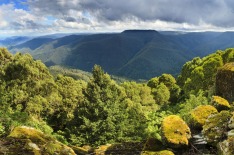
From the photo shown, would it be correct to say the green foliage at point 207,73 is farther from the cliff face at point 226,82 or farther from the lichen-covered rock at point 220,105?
the lichen-covered rock at point 220,105

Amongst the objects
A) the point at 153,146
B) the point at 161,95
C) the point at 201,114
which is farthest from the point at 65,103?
the point at 161,95

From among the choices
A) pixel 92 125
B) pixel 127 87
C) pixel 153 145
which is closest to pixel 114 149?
pixel 153 145

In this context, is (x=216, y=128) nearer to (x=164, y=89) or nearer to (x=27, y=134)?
(x=27, y=134)

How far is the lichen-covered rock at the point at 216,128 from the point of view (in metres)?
10.8

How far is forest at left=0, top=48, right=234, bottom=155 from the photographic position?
34.8 feet

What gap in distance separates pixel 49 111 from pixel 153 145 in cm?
3363

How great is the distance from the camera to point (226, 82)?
64.7 feet

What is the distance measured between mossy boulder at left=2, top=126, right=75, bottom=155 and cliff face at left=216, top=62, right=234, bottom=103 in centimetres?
1419

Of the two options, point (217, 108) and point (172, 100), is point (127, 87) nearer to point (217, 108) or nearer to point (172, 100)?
point (172, 100)

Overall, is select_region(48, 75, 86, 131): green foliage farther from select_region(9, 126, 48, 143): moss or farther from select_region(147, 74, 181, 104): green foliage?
select_region(147, 74, 181, 104): green foliage

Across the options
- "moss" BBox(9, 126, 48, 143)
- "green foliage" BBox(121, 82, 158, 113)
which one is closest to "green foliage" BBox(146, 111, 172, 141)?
"moss" BBox(9, 126, 48, 143)

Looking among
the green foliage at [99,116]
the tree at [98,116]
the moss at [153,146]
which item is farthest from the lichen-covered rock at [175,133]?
the tree at [98,116]

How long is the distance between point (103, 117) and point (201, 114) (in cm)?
1713

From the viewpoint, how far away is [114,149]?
1209cm
